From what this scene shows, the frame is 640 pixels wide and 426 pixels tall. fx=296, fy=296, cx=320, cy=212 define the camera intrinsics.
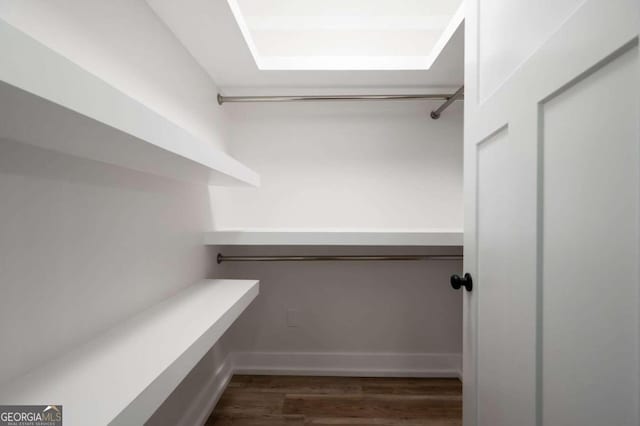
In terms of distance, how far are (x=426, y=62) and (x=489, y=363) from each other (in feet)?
4.48

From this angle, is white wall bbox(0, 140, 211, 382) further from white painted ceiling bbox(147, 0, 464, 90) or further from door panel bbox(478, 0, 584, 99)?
door panel bbox(478, 0, 584, 99)

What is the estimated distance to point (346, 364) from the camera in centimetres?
189

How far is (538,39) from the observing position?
632 mm

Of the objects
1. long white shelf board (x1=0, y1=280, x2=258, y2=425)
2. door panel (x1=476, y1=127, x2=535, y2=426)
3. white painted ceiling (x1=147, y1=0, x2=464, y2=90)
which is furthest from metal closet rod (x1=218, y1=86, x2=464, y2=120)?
long white shelf board (x1=0, y1=280, x2=258, y2=425)

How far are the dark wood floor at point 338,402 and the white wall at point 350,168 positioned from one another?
946 millimetres

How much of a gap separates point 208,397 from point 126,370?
3.68 feet

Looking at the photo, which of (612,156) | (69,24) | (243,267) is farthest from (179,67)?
(612,156)

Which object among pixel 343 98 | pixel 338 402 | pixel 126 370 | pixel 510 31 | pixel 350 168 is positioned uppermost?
pixel 343 98

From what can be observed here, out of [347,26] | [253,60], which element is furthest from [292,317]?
[347,26]

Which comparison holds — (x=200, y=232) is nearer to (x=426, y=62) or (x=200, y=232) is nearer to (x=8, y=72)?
(x=8, y=72)

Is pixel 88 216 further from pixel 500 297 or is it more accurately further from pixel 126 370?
pixel 500 297

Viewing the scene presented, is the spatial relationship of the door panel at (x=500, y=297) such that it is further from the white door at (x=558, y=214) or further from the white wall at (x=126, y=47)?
the white wall at (x=126, y=47)

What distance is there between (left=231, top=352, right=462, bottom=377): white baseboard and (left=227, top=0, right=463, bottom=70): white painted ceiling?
6.06 ft

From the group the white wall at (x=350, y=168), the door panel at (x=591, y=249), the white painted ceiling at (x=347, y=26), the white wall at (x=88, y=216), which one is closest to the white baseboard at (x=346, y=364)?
the white wall at (x=88, y=216)
